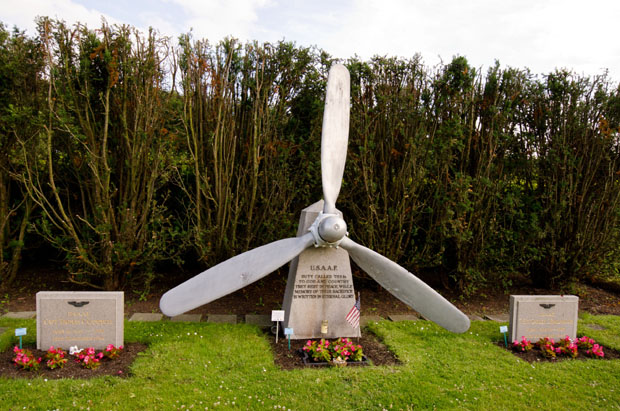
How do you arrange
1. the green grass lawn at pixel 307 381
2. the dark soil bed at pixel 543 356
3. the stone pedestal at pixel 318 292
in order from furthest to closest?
1. the stone pedestal at pixel 318 292
2. the dark soil bed at pixel 543 356
3. the green grass lawn at pixel 307 381

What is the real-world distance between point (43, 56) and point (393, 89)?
19.5 feet

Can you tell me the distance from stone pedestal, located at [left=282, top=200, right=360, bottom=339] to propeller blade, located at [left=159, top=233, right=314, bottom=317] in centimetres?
45

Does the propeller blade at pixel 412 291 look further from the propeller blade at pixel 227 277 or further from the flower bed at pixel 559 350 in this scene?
the flower bed at pixel 559 350

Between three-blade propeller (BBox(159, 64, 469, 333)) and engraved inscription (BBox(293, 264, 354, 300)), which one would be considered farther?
engraved inscription (BBox(293, 264, 354, 300))

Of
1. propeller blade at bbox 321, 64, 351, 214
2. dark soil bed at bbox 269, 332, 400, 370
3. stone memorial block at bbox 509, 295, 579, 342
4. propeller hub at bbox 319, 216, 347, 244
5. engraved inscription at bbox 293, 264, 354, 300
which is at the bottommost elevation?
dark soil bed at bbox 269, 332, 400, 370

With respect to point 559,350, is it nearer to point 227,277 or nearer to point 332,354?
point 332,354

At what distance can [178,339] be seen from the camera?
523cm

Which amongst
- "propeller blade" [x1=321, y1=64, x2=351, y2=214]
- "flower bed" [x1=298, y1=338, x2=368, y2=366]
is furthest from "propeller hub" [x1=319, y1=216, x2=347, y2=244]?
"flower bed" [x1=298, y1=338, x2=368, y2=366]

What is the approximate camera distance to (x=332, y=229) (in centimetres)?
491

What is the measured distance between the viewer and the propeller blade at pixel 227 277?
434 centimetres

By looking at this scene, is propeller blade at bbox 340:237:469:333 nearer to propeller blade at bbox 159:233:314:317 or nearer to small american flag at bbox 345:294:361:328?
small american flag at bbox 345:294:361:328

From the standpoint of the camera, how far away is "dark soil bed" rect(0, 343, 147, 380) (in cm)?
415

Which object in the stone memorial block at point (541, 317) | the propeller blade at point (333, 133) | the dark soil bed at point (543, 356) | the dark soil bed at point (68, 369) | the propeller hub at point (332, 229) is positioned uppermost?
the propeller blade at point (333, 133)

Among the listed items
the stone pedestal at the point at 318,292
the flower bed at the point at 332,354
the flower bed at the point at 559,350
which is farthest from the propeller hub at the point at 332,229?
the flower bed at the point at 559,350
